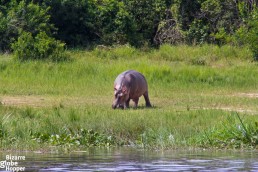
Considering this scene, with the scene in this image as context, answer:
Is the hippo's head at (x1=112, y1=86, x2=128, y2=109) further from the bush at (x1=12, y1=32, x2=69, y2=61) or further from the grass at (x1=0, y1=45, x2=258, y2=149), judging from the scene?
the bush at (x1=12, y1=32, x2=69, y2=61)

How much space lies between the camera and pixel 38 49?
22.9 meters

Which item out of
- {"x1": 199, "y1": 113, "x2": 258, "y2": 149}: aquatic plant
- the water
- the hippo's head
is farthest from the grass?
the water

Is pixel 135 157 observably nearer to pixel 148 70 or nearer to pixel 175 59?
pixel 148 70

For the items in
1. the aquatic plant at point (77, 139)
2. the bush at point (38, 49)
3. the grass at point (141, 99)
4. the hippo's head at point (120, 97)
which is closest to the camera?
the aquatic plant at point (77, 139)

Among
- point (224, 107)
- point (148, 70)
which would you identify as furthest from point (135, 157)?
point (148, 70)

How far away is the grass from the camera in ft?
38.1

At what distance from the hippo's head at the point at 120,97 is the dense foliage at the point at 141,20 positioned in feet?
33.7

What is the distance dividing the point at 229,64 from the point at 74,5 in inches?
272

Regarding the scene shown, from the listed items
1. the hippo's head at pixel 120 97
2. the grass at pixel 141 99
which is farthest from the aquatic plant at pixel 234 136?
the hippo's head at pixel 120 97

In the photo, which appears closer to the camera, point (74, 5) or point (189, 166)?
point (189, 166)

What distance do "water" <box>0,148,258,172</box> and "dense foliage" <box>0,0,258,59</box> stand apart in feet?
53.5

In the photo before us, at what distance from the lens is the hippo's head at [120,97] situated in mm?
16578

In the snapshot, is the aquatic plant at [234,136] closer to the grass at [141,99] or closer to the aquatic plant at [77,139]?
the grass at [141,99]

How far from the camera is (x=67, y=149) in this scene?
11180mm
